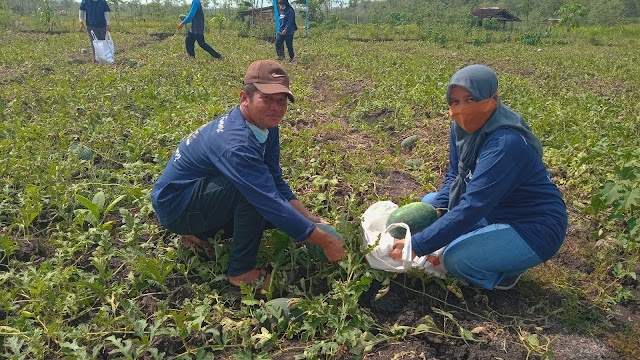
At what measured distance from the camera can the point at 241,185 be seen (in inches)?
107

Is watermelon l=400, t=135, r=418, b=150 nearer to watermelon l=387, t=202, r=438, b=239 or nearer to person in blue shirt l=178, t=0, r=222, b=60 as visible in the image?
watermelon l=387, t=202, r=438, b=239

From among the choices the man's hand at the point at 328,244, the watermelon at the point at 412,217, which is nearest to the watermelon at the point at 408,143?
the watermelon at the point at 412,217

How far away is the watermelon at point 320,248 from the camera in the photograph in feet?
9.70

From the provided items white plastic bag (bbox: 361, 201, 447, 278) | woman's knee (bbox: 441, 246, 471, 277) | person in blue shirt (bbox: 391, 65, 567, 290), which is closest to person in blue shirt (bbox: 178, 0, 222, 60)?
white plastic bag (bbox: 361, 201, 447, 278)

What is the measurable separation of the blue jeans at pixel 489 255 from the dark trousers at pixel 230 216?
1.15 metres

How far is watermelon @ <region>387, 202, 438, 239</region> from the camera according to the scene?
3.14 metres

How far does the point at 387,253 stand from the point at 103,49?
9525 millimetres

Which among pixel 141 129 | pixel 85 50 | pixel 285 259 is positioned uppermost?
pixel 85 50

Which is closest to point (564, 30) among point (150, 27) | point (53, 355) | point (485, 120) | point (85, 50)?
point (150, 27)

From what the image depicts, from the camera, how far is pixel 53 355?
249 cm

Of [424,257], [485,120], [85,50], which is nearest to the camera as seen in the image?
[485,120]

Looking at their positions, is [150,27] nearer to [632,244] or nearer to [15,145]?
[15,145]

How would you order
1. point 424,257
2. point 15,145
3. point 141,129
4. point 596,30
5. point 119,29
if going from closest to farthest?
point 424,257, point 15,145, point 141,129, point 119,29, point 596,30

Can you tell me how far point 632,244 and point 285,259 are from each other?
2.34 metres
